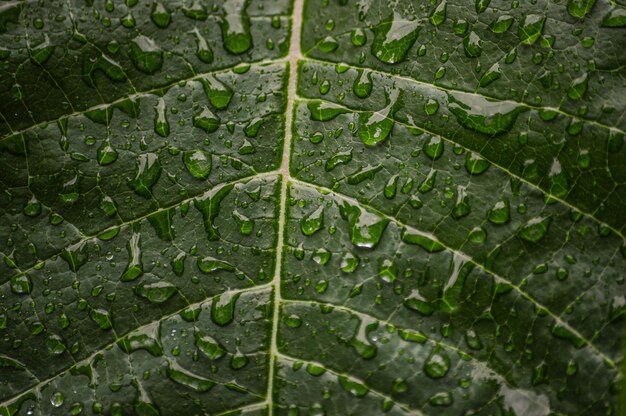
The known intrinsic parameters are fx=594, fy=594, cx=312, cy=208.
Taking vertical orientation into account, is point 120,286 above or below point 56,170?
below

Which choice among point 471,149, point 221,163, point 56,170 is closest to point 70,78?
point 56,170

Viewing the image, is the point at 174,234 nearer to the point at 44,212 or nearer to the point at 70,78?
the point at 44,212

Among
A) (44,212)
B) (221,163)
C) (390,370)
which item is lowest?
(390,370)

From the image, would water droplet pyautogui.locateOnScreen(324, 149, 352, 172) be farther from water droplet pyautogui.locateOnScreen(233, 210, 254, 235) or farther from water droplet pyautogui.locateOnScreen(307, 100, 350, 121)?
water droplet pyautogui.locateOnScreen(233, 210, 254, 235)

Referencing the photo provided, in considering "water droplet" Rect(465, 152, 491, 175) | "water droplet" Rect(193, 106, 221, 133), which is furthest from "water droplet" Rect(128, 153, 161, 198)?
"water droplet" Rect(465, 152, 491, 175)

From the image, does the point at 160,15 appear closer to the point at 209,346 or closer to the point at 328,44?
the point at 328,44

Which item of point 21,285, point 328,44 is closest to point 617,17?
point 328,44

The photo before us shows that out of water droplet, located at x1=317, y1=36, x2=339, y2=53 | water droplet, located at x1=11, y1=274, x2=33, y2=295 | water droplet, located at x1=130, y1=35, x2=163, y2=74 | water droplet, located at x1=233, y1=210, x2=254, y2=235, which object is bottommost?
water droplet, located at x1=11, y1=274, x2=33, y2=295
